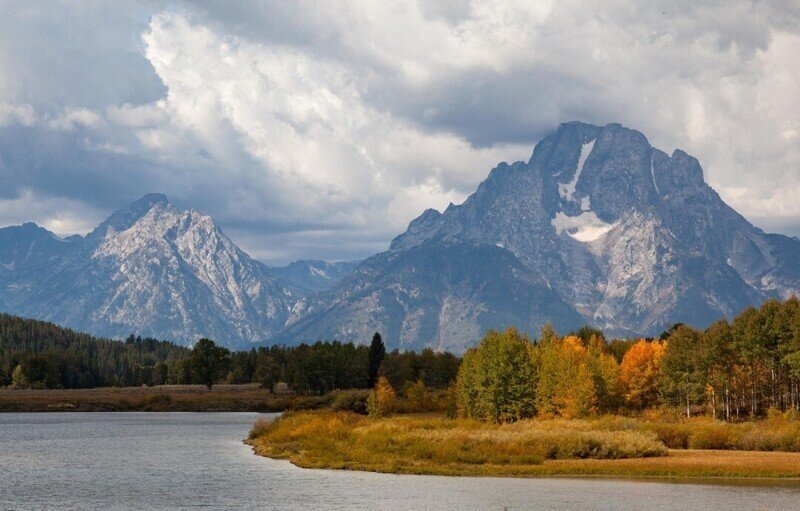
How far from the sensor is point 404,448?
337 feet

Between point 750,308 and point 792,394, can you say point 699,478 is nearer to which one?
point 792,394

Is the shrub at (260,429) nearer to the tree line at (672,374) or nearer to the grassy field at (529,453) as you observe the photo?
the grassy field at (529,453)

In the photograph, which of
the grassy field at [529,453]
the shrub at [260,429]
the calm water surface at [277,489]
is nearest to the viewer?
the calm water surface at [277,489]

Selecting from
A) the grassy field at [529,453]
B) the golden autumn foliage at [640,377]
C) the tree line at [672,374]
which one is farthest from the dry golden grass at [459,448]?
the golden autumn foliage at [640,377]

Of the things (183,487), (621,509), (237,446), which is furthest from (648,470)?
(237,446)

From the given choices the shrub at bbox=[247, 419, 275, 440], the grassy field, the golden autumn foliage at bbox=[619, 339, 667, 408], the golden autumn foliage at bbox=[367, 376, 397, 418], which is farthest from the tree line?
the shrub at bbox=[247, 419, 275, 440]

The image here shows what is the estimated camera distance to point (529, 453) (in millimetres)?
96812

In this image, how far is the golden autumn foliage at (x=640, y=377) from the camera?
17038cm

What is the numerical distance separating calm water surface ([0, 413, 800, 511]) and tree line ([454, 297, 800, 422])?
166 ft

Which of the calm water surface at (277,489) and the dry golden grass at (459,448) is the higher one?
the dry golden grass at (459,448)

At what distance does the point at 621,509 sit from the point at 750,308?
9748 centimetres

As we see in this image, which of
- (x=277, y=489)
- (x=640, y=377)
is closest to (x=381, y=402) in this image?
(x=640, y=377)

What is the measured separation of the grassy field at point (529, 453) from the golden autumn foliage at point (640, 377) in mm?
52967

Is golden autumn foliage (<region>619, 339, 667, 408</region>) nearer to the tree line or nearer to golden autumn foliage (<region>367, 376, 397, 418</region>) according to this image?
the tree line
